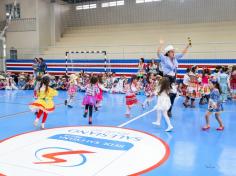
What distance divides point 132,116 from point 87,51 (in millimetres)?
10237

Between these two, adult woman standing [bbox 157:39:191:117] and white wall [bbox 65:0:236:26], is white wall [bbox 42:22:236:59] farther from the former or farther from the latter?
adult woman standing [bbox 157:39:191:117]

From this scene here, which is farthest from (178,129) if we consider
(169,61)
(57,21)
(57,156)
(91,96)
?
(57,21)

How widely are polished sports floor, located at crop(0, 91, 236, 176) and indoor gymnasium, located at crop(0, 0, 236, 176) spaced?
2cm

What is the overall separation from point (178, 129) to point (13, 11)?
16969 millimetres

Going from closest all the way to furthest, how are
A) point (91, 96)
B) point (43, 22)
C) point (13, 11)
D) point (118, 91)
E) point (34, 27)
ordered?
point (91, 96), point (118, 91), point (34, 27), point (43, 22), point (13, 11)

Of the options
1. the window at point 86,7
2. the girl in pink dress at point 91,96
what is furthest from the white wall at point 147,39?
the girl in pink dress at point 91,96

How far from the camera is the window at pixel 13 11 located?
19.3m

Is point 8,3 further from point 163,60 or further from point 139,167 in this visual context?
point 139,167

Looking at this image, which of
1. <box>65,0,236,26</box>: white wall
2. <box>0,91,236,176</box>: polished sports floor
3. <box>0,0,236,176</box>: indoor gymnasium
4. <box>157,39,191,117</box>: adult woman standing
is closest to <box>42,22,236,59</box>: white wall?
<box>0,0,236,176</box>: indoor gymnasium

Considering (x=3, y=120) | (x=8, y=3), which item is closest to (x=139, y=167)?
(x=3, y=120)

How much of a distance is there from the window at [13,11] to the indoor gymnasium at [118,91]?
2.9 inches

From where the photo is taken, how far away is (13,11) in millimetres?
19438

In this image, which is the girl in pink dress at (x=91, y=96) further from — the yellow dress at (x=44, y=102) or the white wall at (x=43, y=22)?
the white wall at (x=43, y=22)

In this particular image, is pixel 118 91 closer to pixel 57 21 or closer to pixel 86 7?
pixel 57 21
